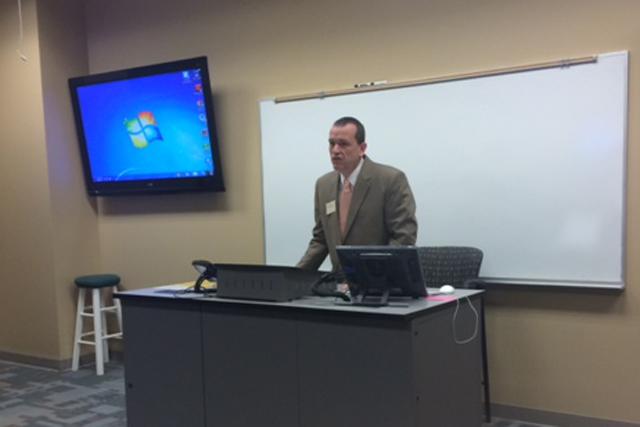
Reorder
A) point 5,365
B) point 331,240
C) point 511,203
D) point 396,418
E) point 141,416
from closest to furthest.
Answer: point 396,418 → point 141,416 → point 331,240 → point 511,203 → point 5,365

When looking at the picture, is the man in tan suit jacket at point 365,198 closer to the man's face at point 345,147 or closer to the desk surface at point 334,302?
the man's face at point 345,147

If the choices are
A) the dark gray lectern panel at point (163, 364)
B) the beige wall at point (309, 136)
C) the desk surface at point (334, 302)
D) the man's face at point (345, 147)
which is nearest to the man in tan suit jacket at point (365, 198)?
the man's face at point (345, 147)

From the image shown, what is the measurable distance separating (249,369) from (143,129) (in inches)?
104

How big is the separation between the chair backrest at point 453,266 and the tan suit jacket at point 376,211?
0.59 metres

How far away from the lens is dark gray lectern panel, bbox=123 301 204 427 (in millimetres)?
2797

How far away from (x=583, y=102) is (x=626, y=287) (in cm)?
99

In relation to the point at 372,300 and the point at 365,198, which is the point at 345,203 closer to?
the point at 365,198

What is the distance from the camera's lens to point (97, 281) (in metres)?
4.74

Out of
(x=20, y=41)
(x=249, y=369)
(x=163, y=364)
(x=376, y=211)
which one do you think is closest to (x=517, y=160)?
(x=376, y=211)

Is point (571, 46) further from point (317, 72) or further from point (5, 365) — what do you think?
point (5, 365)

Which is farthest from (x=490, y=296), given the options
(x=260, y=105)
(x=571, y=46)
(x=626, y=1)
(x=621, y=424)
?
(x=260, y=105)

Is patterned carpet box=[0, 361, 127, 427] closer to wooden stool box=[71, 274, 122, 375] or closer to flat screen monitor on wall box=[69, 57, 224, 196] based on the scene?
wooden stool box=[71, 274, 122, 375]

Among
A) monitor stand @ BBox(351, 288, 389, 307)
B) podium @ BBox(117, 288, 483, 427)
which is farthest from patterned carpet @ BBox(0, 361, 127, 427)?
monitor stand @ BBox(351, 288, 389, 307)

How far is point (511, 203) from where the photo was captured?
11.2ft
